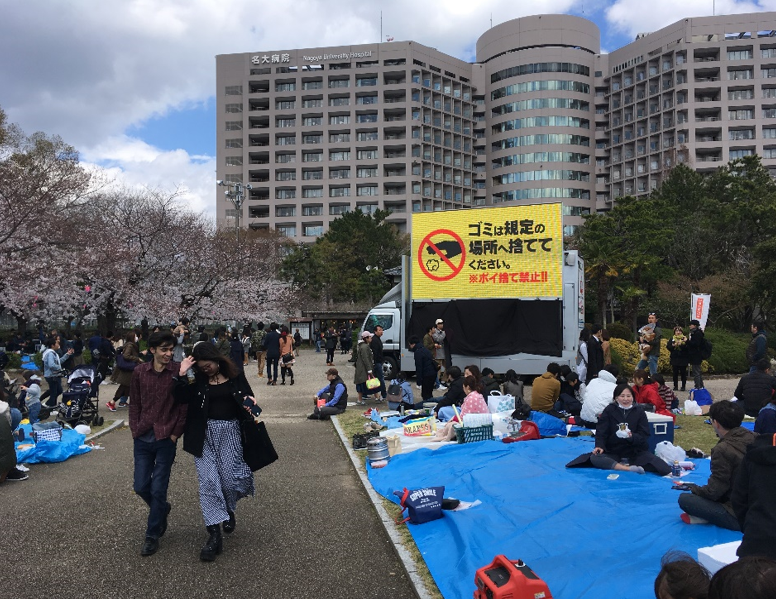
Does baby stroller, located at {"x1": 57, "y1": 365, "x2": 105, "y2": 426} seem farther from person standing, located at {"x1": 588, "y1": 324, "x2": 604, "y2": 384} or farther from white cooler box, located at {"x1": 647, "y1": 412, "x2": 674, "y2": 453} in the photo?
person standing, located at {"x1": 588, "y1": 324, "x2": 604, "y2": 384}

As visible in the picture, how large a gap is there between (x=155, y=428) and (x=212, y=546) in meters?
0.99

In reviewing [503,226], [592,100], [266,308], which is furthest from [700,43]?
[503,226]

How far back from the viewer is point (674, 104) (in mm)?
65125

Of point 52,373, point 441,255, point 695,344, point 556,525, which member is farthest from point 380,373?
point 556,525

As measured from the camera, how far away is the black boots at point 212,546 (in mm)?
4535

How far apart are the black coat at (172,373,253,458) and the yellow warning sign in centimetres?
1103

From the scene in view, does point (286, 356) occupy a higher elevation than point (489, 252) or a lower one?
lower

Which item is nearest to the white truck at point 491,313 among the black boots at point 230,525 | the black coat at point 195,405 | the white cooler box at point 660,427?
the white cooler box at point 660,427

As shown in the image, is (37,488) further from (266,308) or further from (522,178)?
(522,178)

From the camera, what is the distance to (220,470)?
15.5 feet

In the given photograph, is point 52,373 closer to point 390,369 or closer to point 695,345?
point 390,369

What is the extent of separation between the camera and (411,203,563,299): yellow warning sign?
14.7 metres

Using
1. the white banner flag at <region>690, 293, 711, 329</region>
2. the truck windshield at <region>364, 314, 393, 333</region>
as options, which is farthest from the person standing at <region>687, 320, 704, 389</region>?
the truck windshield at <region>364, 314, 393, 333</region>

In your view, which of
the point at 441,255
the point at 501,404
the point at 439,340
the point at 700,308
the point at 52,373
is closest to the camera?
the point at 501,404
